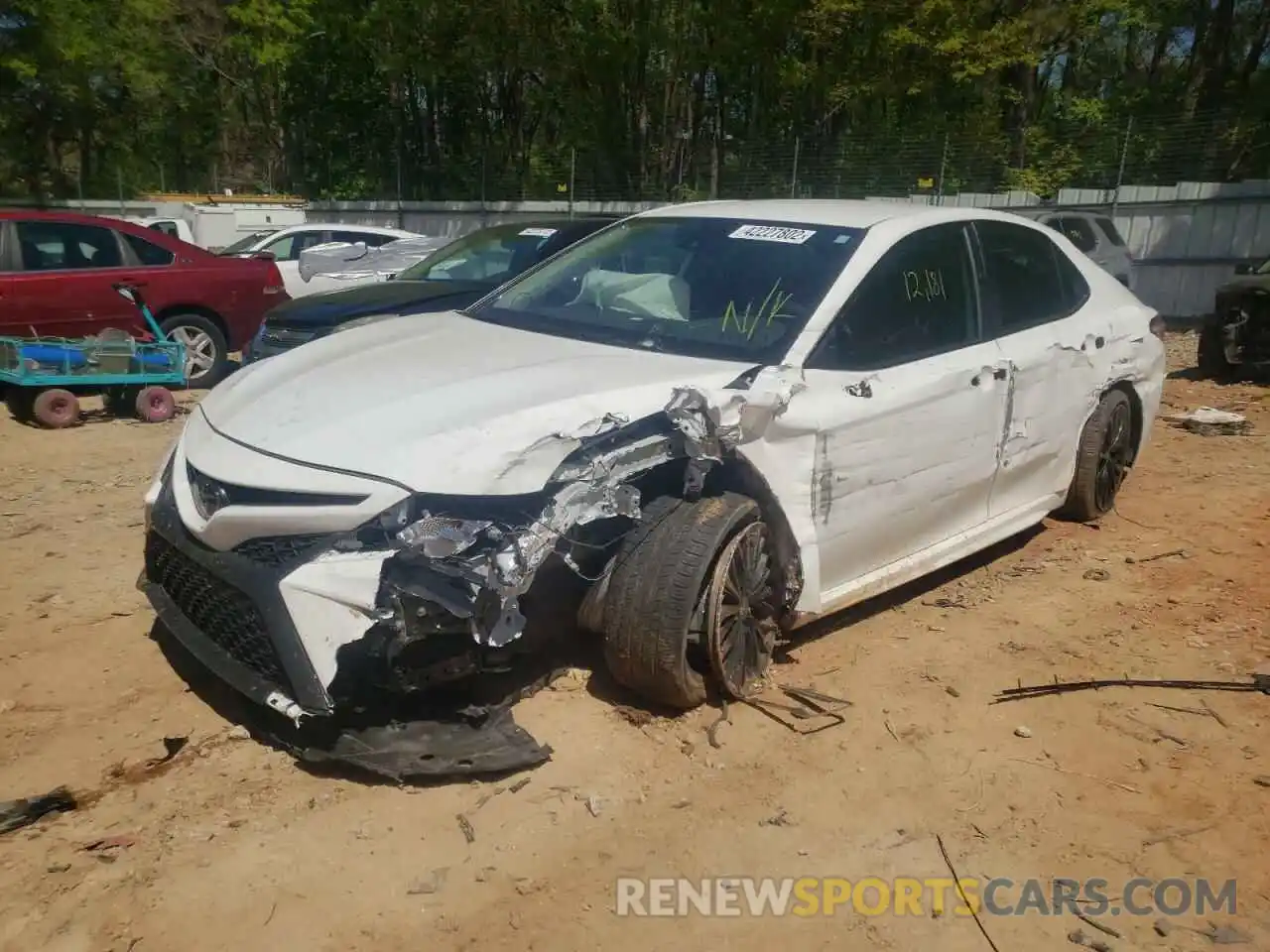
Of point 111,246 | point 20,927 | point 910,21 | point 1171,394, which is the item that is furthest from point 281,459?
point 910,21

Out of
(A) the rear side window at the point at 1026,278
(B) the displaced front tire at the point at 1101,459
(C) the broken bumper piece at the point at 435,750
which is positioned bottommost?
(C) the broken bumper piece at the point at 435,750

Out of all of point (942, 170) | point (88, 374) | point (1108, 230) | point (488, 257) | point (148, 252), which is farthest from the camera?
point (942, 170)

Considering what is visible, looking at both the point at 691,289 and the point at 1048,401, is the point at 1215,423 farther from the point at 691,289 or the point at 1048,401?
the point at 691,289

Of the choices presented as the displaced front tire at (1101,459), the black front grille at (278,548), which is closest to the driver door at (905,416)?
the displaced front tire at (1101,459)

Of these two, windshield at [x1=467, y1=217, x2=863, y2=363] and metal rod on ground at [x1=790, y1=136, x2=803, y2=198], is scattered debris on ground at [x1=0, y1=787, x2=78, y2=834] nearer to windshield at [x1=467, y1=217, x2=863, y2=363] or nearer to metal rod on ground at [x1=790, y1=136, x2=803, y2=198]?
windshield at [x1=467, y1=217, x2=863, y2=363]

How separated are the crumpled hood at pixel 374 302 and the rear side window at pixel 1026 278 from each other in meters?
4.05

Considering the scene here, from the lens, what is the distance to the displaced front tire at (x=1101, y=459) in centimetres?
524

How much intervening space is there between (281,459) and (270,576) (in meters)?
0.35

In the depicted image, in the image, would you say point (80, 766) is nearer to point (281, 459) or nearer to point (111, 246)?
point (281, 459)

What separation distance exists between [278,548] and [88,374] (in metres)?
5.72

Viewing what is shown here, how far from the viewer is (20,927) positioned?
250cm

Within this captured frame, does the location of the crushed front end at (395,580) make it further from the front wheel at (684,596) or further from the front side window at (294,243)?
the front side window at (294,243)

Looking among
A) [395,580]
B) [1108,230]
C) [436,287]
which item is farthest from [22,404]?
[1108,230]

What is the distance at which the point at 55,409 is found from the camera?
25.5 feet
